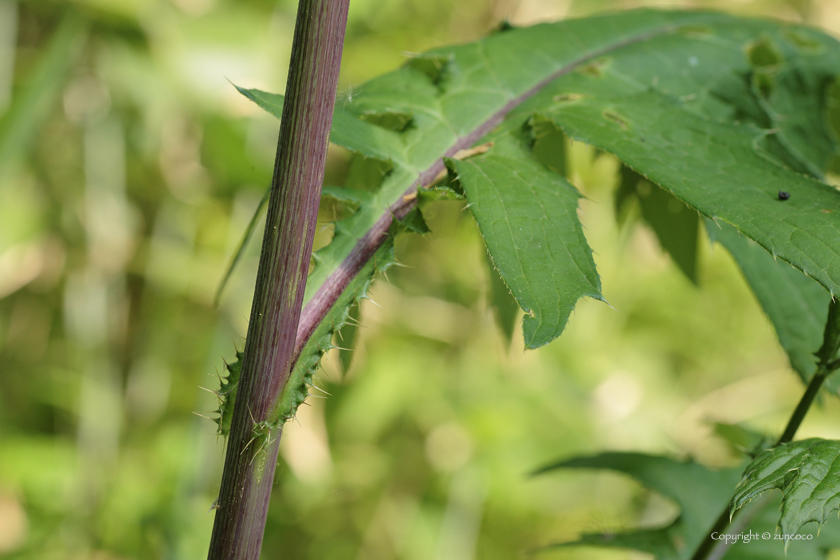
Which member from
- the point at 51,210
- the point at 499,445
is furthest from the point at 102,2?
the point at 499,445

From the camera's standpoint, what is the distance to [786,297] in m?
0.63

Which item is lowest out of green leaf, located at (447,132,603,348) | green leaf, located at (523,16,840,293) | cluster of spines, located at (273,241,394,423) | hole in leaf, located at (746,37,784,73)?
cluster of spines, located at (273,241,394,423)

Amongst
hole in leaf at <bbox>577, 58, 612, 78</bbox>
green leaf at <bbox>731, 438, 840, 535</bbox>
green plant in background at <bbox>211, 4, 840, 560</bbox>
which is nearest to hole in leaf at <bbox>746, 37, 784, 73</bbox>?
green plant in background at <bbox>211, 4, 840, 560</bbox>

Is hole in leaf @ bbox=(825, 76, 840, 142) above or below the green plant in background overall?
above

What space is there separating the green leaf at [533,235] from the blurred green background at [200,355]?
0.96m

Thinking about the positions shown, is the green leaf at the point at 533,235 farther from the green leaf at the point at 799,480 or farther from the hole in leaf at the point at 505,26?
the hole in leaf at the point at 505,26

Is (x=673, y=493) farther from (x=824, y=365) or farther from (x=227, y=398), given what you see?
(x=227, y=398)

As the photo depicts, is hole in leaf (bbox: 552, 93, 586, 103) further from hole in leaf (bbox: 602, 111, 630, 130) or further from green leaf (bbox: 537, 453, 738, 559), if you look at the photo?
green leaf (bbox: 537, 453, 738, 559)

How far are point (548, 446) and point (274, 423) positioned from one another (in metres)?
1.39

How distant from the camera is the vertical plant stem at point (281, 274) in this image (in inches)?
13.9

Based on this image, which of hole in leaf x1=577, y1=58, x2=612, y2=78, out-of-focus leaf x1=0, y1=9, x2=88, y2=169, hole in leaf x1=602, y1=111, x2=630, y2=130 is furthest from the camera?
out-of-focus leaf x1=0, y1=9, x2=88, y2=169

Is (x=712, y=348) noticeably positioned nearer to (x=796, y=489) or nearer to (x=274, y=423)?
(x=796, y=489)

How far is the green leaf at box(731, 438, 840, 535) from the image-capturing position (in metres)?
0.36

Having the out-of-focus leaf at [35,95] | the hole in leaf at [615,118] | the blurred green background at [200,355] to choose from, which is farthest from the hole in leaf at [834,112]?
the out-of-focus leaf at [35,95]
